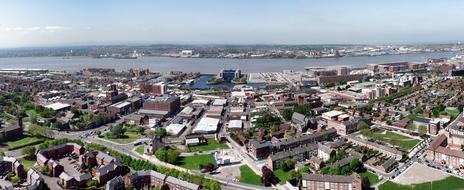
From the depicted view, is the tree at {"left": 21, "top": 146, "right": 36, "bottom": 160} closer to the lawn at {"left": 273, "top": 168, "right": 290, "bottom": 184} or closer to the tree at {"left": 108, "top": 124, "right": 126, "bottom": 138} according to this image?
the tree at {"left": 108, "top": 124, "right": 126, "bottom": 138}

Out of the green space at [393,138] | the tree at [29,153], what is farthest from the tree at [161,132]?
the green space at [393,138]

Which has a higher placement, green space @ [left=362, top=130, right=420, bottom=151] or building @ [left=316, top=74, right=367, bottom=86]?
building @ [left=316, top=74, right=367, bottom=86]

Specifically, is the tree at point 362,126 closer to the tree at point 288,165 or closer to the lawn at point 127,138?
the tree at point 288,165

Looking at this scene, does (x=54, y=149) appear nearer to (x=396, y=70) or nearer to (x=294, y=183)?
(x=294, y=183)

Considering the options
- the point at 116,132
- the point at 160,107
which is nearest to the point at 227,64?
the point at 160,107

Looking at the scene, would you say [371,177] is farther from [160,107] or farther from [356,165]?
[160,107]

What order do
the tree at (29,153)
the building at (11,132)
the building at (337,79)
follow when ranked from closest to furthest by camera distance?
the tree at (29,153)
the building at (11,132)
the building at (337,79)

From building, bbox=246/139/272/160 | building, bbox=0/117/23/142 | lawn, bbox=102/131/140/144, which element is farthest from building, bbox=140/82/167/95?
building, bbox=246/139/272/160
